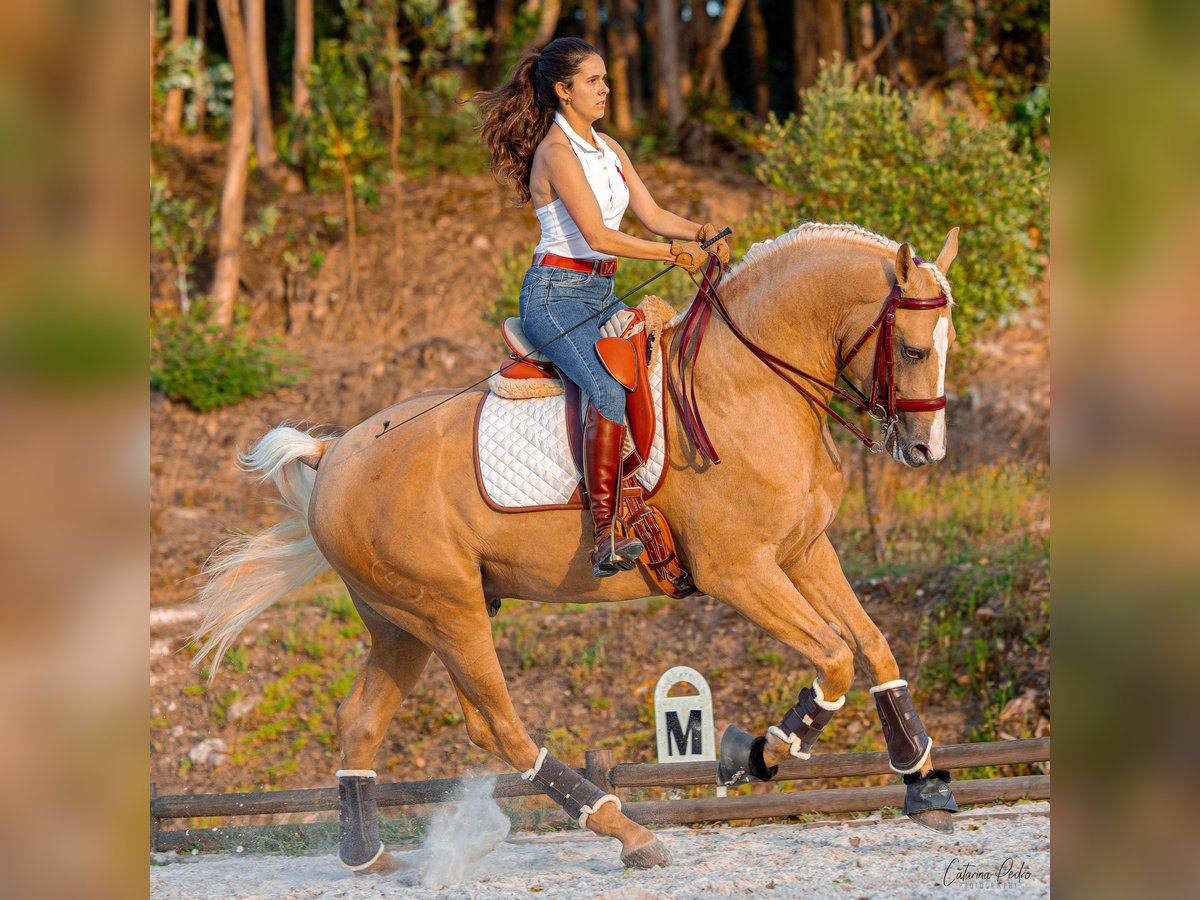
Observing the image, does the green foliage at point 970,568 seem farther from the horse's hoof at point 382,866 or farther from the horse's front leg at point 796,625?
the horse's hoof at point 382,866

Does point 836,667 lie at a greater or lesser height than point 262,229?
lesser

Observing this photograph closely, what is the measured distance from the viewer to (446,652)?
5316mm

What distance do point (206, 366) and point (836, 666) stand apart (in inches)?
433

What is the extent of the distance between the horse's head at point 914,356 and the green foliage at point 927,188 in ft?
18.7

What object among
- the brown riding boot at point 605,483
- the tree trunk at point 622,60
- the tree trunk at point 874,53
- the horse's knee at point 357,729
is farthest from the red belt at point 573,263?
the tree trunk at point 622,60

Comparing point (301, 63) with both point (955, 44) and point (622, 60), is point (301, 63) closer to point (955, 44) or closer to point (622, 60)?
point (622, 60)

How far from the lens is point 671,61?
1959 centimetres

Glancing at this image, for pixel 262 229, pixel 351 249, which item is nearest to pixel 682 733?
pixel 351 249

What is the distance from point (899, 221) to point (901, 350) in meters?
5.97

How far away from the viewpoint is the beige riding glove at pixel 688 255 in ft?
15.3

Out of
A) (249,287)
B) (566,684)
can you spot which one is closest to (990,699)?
(566,684)

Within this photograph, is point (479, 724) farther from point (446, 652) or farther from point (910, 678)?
point (910, 678)

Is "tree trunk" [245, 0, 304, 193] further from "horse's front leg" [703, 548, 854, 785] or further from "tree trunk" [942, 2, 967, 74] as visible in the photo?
"horse's front leg" [703, 548, 854, 785]

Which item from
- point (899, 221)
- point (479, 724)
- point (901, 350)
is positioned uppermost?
point (899, 221)
